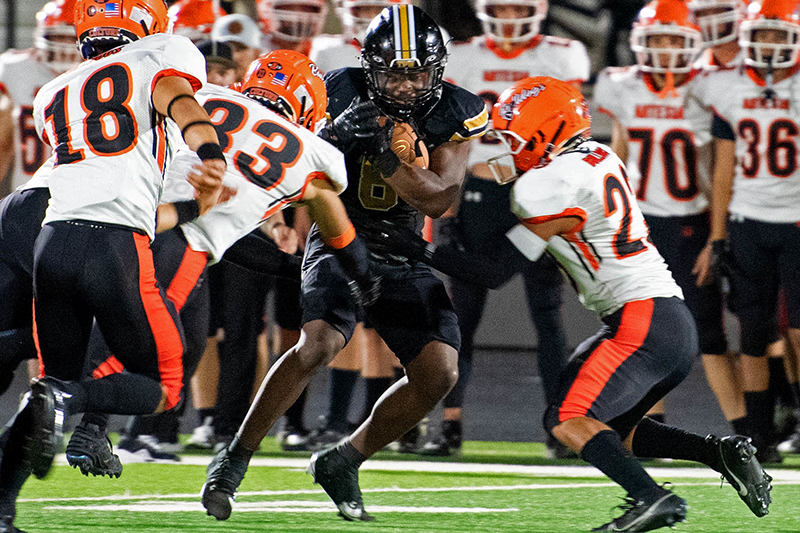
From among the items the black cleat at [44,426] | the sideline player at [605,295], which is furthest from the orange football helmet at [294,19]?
the black cleat at [44,426]

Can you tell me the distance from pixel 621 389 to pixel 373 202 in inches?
38.6

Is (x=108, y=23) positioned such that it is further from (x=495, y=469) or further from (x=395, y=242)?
(x=495, y=469)

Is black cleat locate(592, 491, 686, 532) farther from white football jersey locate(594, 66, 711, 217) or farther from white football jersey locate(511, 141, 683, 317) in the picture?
white football jersey locate(594, 66, 711, 217)

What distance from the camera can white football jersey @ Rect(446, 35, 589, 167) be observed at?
18.8ft

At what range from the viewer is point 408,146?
3.94 m

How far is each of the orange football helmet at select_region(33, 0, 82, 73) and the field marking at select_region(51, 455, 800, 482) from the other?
185 cm

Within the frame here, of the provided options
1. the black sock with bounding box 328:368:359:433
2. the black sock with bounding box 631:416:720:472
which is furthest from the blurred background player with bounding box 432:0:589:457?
the black sock with bounding box 631:416:720:472

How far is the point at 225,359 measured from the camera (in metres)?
5.43

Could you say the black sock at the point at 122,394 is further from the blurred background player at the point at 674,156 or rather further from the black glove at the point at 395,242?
the blurred background player at the point at 674,156

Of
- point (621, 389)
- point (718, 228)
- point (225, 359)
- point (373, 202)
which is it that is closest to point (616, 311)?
point (621, 389)

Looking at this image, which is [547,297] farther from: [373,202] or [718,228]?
[373,202]

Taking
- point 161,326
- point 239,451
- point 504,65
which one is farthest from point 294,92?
point 504,65

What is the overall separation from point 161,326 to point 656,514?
1394mm

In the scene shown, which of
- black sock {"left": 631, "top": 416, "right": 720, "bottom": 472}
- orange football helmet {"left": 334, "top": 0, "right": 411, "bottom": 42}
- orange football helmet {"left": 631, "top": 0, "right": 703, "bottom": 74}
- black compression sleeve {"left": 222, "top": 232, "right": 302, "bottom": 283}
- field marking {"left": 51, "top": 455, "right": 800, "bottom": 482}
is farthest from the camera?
orange football helmet {"left": 334, "top": 0, "right": 411, "bottom": 42}
